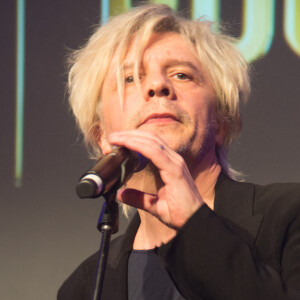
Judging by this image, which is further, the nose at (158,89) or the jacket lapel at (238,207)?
the nose at (158,89)

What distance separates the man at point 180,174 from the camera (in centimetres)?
109

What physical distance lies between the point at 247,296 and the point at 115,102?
0.73 metres

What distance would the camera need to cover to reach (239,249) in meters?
1.09

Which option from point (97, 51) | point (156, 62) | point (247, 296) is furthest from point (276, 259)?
point (97, 51)

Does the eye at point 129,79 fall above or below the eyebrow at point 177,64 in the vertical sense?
below

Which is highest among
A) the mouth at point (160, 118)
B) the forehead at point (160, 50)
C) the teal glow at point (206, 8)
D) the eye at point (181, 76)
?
the teal glow at point (206, 8)

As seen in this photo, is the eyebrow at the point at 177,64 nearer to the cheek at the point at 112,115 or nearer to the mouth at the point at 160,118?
the cheek at the point at 112,115

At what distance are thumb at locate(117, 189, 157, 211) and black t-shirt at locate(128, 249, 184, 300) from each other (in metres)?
0.35

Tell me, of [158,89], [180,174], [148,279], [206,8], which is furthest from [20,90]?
[180,174]

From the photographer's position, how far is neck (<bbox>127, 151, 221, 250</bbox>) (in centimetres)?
151

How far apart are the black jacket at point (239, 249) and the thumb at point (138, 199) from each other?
9 cm

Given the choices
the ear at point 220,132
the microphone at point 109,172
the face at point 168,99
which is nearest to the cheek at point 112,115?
the face at point 168,99

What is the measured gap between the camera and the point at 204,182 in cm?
155

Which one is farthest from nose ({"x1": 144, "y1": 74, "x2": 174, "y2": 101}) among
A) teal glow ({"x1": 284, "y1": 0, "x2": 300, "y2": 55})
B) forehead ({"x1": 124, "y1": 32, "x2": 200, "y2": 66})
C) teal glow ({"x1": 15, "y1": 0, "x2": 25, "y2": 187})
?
teal glow ({"x1": 15, "y1": 0, "x2": 25, "y2": 187})
